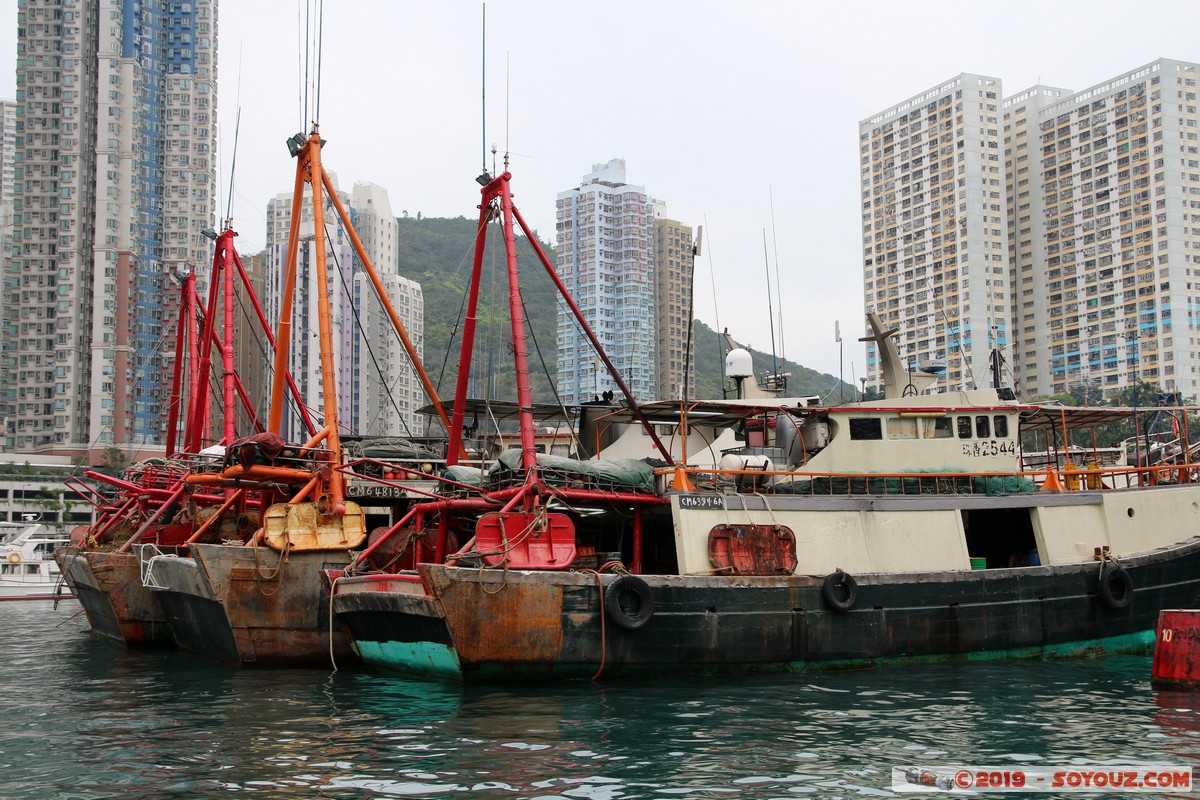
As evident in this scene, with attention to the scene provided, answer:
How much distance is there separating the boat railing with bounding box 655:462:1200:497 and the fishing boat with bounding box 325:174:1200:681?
2.1 inches

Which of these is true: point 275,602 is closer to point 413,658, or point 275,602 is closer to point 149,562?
point 413,658

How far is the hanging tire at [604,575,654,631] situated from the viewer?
1588 cm

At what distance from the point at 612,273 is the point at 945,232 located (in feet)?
87.4

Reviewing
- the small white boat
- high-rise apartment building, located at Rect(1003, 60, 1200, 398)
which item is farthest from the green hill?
the small white boat

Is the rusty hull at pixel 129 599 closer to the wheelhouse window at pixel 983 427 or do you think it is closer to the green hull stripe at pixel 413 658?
the green hull stripe at pixel 413 658

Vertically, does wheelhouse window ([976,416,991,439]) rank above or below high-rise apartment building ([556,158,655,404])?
below

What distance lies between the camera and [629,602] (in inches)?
632

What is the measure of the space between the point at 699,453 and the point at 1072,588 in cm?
750

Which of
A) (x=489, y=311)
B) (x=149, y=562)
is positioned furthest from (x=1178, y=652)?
(x=489, y=311)

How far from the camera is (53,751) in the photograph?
12.2 m

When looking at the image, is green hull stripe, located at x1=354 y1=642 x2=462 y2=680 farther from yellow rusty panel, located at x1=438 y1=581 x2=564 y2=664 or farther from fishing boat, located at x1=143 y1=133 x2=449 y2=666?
fishing boat, located at x1=143 y1=133 x2=449 y2=666

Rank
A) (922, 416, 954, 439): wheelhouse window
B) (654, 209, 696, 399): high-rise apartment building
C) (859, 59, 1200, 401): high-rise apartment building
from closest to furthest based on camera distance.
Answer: (922, 416, 954, 439): wheelhouse window → (859, 59, 1200, 401): high-rise apartment building → (654, 209, 696, 399): high-rise apartment building

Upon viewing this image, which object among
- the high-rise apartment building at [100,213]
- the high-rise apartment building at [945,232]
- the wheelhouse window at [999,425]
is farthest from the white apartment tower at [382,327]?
the wheelhouse window at [999,425]

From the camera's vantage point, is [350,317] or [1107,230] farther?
[1107,230]
